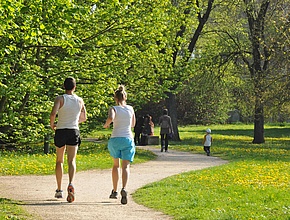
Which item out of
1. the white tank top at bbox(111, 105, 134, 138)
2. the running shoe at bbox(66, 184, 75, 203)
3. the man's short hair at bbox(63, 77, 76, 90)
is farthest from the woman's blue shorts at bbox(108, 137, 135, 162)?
the man's short hair at bbox(63, 77, 76, 90)

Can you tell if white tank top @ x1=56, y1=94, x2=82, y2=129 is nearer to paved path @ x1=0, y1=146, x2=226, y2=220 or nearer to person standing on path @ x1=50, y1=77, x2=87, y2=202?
person standing on path @ x1=50, y1=77, x2=87, y2=202

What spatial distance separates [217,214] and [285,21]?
22440 mm

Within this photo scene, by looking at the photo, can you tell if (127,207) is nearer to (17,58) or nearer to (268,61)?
(17,58)

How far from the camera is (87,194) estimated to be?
12625 mm

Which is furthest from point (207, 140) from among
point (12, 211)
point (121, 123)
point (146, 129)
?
point (12, 211)

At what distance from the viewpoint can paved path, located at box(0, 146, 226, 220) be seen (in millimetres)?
9852

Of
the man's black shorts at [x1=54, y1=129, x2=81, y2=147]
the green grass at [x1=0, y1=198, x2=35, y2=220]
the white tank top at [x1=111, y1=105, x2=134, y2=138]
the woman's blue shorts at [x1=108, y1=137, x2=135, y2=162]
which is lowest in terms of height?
the green grass at [x1=0, y1=198, x2=35, y2=220]

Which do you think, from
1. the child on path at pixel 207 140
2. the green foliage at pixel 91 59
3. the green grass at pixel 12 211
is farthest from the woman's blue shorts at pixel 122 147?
the child on path at pixel 207 140

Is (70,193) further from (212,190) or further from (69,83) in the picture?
(212,190)

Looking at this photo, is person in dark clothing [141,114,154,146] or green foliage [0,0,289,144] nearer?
green foliage [0,0,289,144]

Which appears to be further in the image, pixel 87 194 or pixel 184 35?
pixel 184 35

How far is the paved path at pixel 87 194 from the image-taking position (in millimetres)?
9852

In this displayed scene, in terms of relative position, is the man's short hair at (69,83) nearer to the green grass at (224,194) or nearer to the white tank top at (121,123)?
the white tank top at (121,123)

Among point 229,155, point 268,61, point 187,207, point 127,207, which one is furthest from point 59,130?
point 268,61
